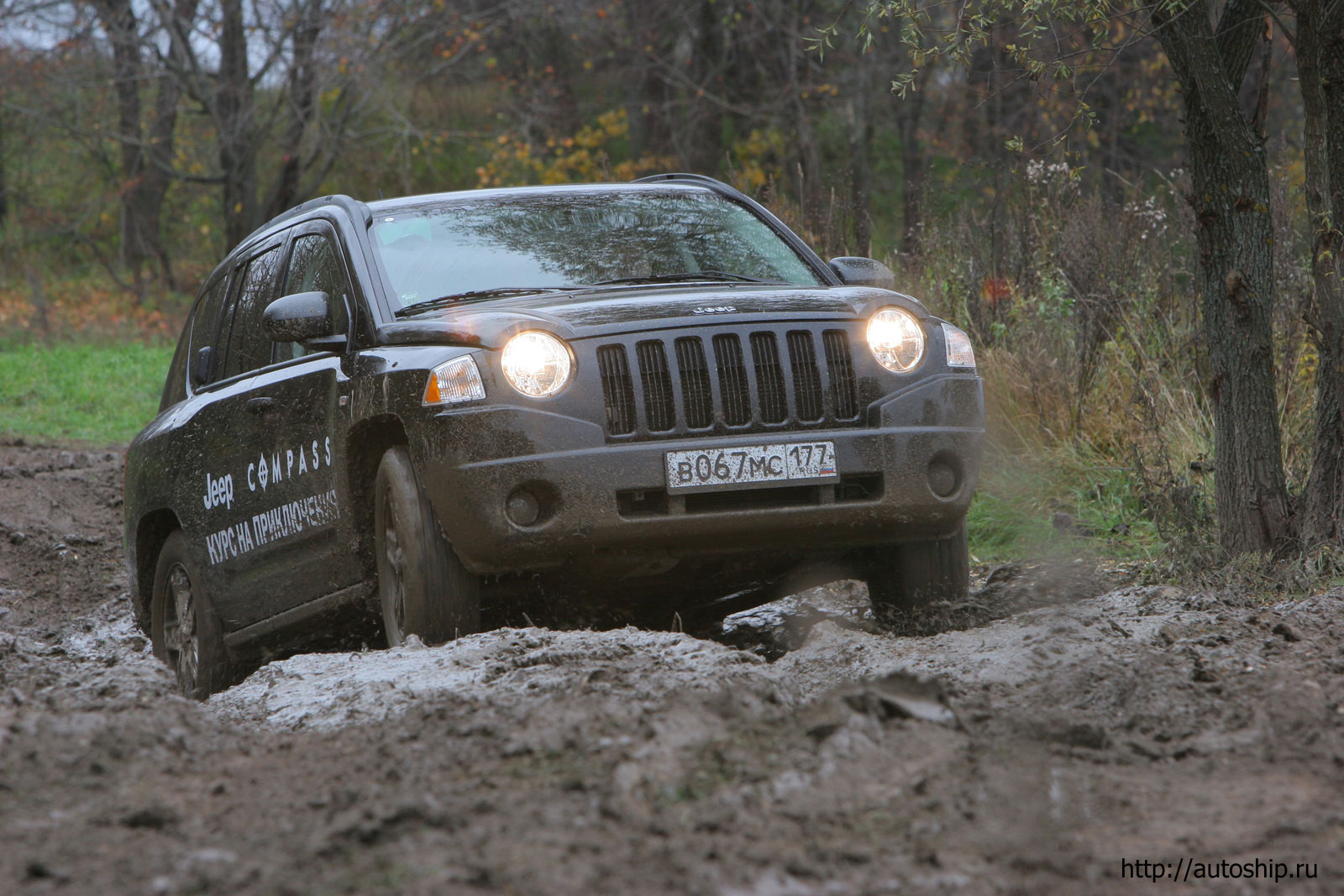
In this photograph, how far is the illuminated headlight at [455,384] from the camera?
4.71m

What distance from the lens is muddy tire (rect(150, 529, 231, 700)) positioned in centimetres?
645

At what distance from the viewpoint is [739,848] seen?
2674 mm

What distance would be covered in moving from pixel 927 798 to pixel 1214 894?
0.56 meters

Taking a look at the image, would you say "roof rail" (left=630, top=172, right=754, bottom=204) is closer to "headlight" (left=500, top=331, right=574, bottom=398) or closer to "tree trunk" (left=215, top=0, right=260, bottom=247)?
"headlight" (left=500, top=331, right=574, bottom=398)

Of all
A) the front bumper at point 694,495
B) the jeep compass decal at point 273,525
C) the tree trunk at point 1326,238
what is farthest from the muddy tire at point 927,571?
the jeep compass decal at point 273,525

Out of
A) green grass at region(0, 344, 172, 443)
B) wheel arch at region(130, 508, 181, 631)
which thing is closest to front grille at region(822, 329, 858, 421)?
wheel arch at region(130, 508, 181, 631)

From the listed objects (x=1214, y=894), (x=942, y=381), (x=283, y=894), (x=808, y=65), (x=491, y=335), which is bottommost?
(x=1214, y=894)

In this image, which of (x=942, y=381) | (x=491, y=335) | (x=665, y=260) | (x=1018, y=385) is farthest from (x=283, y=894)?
(x=1018, y=385)

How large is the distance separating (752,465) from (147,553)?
11.5ft

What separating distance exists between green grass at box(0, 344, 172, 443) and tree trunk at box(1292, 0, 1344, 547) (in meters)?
11.1

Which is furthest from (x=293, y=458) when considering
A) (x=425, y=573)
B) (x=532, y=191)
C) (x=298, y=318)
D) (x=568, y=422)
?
→ (x=568, y=422)

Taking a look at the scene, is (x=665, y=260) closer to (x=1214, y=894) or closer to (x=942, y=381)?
(x=942, y=381)

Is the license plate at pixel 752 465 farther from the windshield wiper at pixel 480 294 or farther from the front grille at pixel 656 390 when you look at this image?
the windshield wiper at pixel 480 294

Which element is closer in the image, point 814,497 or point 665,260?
point 814,497
